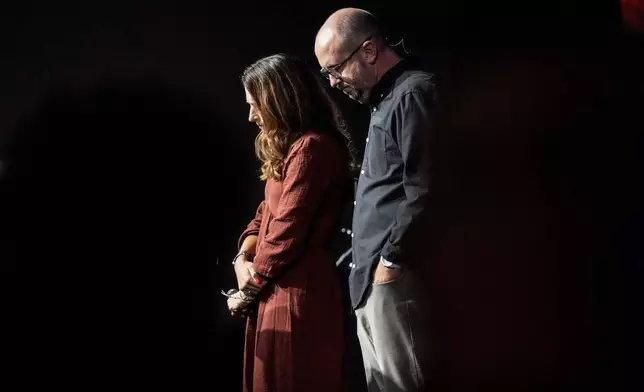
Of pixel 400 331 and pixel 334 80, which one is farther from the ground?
pixel 334 80

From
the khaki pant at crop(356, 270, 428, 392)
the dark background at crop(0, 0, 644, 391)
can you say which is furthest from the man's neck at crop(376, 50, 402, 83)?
the khaki pant at crop(356, 270, 428, 392)

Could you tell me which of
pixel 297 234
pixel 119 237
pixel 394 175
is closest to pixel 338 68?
pixel 394 175

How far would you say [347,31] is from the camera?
154 centimetres

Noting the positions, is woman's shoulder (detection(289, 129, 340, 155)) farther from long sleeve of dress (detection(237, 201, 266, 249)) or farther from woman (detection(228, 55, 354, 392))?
long sleeve of dress (detection(237, 201, 266, 249))

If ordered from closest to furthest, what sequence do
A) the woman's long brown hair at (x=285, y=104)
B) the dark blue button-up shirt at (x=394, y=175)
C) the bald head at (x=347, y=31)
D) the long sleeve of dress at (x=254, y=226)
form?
the dark blue button-up shirt at (x=394, y=175)
the bald head at (x=347, y=31)
the woman's long brown hair at (x=285, y=104)
the long sleeve of dress at (x=254, y=226)

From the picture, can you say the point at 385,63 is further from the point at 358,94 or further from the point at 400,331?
the point at 400,331

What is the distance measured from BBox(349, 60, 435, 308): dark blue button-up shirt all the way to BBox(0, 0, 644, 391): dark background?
0.04 m

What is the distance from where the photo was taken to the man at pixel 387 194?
1.44m

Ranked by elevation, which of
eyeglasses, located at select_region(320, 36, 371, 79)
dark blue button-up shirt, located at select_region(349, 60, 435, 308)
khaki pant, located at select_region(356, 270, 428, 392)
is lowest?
khaki pant, located at select_region(356, 270, 428, 392)

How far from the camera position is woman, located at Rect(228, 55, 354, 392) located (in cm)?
160

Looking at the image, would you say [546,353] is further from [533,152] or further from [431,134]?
[431,134]

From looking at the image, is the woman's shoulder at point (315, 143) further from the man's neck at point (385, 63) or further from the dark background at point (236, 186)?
the dark background at point (236, 186)

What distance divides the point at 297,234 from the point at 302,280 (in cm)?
11

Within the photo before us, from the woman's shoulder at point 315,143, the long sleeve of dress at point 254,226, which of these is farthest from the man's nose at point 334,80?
the long sleeve of dress at point 254,226
